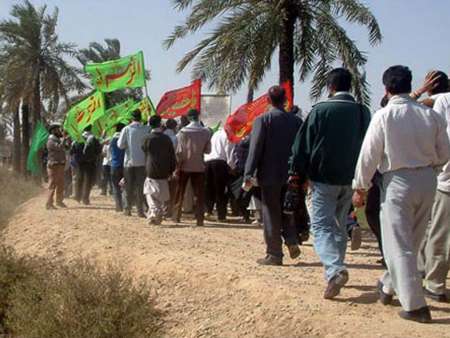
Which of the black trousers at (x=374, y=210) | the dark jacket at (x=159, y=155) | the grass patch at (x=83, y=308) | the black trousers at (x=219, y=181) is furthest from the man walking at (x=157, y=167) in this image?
the black trousers at (x=374, y=210)

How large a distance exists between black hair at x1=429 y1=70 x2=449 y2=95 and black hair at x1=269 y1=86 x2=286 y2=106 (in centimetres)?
176

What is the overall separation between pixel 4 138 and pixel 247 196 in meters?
56.4

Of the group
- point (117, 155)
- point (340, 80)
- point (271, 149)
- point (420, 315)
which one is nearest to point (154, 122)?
point (117, 155)

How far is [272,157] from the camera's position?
7473 millimetres

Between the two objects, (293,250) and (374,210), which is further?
(293,250)

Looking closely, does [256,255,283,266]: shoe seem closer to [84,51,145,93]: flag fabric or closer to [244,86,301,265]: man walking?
[244,86,301,265]: man walking

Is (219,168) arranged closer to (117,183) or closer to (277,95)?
(117,183)

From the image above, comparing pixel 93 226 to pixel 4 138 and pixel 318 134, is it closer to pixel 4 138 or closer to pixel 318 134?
pixel 318 134

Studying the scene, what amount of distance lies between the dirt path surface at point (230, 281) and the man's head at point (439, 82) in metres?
1.82

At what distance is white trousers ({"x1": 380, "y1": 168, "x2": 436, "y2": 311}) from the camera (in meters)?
5.34

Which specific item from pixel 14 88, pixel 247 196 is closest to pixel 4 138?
pixel 14 88

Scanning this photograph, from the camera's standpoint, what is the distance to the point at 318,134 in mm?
6227

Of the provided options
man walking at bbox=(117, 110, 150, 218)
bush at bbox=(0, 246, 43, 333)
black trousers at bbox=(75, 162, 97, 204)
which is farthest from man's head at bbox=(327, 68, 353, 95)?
black trousers at bbox=(75, 162, 97, 204)

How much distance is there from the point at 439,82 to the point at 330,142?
3.51 feet
